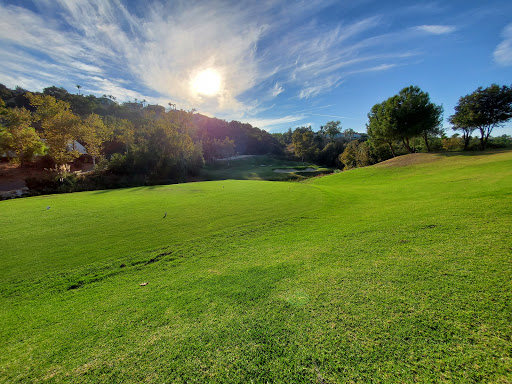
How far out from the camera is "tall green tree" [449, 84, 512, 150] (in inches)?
1029

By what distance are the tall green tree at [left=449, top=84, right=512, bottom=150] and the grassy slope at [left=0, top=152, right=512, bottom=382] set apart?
32.4 metres

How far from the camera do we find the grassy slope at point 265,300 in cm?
219

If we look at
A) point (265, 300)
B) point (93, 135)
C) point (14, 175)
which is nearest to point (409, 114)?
point (265, 300)

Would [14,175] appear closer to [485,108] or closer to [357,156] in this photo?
[357,156]

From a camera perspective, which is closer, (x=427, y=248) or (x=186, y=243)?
(x=427, y=248)

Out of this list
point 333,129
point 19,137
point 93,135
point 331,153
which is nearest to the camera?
point 19,137

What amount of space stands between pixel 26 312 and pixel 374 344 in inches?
229

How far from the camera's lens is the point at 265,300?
3346mm

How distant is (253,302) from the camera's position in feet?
10.9

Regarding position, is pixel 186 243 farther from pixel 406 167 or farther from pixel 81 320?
pixel 406 167

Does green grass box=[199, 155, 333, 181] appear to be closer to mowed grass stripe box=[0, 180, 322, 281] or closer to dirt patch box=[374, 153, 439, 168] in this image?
Answer: dirt patch box=[374, 153, 439, 168]

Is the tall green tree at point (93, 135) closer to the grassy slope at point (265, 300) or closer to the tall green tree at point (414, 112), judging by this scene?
the grassy slope at point (265, 300)

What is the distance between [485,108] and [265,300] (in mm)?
41903

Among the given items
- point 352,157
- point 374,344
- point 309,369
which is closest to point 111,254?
point 309,369
